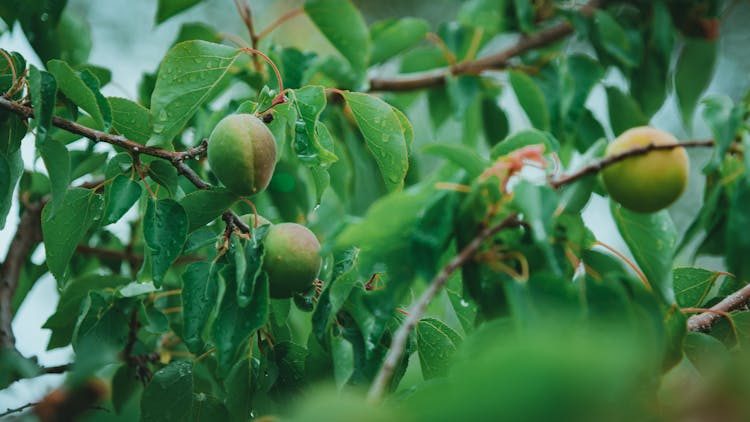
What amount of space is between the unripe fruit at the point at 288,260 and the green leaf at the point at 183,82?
0.21 metres

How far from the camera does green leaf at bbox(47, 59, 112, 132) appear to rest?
892mm

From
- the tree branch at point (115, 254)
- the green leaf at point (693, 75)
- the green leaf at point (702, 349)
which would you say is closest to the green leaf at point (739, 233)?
the green leaf at point (702, 349)

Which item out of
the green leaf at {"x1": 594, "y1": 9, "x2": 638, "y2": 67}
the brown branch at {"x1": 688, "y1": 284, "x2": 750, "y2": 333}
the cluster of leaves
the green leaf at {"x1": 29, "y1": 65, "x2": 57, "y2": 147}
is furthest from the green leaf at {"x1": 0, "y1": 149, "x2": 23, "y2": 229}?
the green leaf at {"x1": 594, "y1": 9, "x2": 638, "y2": 67}

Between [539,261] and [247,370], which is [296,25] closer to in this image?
[247,370]

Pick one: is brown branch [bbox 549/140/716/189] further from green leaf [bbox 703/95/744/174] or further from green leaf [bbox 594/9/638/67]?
green leaf [bbox 594/9/638/67]

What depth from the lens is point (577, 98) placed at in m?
1.63

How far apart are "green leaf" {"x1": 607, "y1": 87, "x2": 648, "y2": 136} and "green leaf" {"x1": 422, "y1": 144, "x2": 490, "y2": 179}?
3.62 ft

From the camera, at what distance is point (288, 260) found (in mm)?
871

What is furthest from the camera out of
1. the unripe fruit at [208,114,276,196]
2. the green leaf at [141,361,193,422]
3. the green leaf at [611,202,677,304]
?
the green leaf at [141,361,193,422]

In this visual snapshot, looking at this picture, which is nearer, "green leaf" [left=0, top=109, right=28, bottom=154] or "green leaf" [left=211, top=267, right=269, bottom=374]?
"green leaf" [left=211, top=267, right=269, bottom=374]

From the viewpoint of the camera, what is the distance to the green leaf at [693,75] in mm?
1902

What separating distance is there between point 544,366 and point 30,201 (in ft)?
4.58

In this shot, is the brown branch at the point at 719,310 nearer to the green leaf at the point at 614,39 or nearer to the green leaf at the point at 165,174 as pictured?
the green leaf at the point at 165,174

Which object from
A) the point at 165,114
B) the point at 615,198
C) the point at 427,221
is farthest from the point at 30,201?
the point at 615,198
